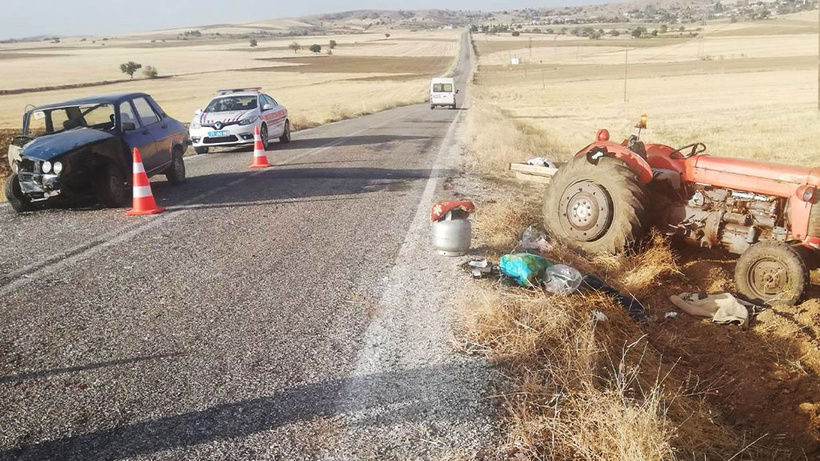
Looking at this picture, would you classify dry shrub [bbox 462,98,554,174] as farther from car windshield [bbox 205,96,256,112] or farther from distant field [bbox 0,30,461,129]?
distant field [bbox 0,30,461,129]

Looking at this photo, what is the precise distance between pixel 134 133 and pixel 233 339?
260 inches

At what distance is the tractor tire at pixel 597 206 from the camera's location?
20.1ft

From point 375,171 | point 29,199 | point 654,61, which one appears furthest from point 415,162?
point 654,61

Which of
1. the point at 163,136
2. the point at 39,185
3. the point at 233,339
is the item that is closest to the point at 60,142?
the point at 39,185

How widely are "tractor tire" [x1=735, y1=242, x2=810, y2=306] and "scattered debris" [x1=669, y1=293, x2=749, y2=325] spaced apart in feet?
0.74

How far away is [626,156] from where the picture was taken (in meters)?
6.60

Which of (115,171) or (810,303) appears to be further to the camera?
(115,171)

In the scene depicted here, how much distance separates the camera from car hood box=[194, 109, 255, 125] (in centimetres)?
1530

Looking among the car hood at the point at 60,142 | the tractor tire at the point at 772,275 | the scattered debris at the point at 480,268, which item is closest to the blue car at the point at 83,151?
the car hood at the point at 60,142

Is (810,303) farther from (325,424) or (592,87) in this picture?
(592,87)

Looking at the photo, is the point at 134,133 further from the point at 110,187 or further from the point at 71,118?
the point at 110,187

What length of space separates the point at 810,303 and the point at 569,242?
2.22 metres

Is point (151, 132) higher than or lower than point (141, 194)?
higher

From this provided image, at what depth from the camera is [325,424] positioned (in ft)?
10.5
